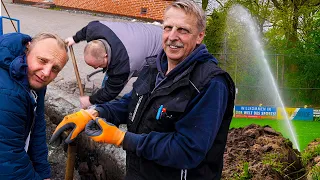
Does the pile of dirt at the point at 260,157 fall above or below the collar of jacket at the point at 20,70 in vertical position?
below

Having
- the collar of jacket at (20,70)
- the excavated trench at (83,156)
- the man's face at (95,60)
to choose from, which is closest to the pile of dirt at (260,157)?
the excavated trench at (83,156)

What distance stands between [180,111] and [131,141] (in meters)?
0.30

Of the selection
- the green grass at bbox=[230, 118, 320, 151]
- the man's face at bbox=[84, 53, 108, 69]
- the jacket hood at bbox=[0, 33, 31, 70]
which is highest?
the jacket hood at bbox=[0, 33, 31, 70]

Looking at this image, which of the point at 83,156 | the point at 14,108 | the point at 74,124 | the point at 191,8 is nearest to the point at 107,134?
the point at 74,124

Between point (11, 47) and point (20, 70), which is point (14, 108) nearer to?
point (20, 70)

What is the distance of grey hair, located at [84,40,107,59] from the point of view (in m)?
3.88

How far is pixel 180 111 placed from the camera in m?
1.94

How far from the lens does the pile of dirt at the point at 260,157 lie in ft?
9.98

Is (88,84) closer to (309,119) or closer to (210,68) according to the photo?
(210,68)

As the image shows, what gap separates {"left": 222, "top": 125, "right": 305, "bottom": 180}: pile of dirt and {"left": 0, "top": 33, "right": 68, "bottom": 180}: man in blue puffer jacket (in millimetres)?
1498

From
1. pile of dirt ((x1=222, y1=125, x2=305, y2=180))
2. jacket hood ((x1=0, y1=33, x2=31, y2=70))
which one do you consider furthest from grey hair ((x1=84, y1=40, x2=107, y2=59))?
jacket hood ((x1=0, y1=33, x2=31, y2=70))

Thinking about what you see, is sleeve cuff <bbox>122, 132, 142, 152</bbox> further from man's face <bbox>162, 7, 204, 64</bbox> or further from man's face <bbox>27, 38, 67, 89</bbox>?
man's face <bbox>27, 38, 67, 89</bbox>

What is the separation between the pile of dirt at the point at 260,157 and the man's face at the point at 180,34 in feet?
4.18

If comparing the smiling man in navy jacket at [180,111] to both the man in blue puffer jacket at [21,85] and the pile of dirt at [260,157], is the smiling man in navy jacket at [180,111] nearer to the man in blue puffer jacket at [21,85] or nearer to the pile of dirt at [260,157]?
the man in blue puffer jacket at [21,85]
